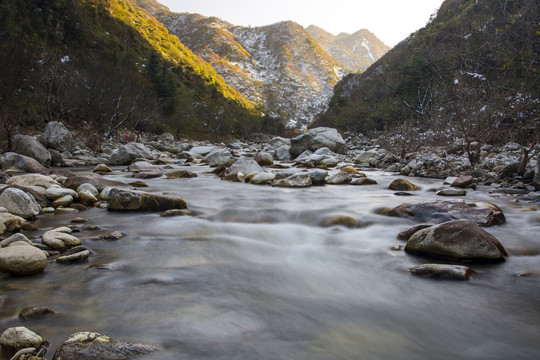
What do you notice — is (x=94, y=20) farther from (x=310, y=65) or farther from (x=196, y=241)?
(x=310, y=65)

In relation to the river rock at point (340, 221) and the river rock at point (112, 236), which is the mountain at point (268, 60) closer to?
the river rock at point (340, 221)

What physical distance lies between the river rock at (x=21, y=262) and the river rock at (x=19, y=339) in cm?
108

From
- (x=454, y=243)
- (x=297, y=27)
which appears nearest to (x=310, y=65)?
(x=297, y=27)

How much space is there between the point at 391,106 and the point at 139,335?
1405 inches

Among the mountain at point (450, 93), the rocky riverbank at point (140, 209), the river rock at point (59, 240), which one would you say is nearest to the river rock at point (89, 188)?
the rocky riverbank at point (140, 209)

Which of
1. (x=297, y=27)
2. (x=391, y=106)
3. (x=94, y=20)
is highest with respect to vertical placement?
(x=297, y=27)

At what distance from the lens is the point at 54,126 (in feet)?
44.4

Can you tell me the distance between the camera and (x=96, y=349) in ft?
5.33

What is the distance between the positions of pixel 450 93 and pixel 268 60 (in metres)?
146

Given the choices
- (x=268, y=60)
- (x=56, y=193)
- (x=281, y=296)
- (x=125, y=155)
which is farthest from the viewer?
(x=268, y=60)

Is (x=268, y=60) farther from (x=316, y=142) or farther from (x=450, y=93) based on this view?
(x=316, y=142)

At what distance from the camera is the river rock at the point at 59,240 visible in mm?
3207

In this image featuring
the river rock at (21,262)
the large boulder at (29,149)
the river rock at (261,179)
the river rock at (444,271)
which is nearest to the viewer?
the river rock at (21,262)

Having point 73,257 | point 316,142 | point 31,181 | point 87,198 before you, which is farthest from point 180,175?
point 316,142
